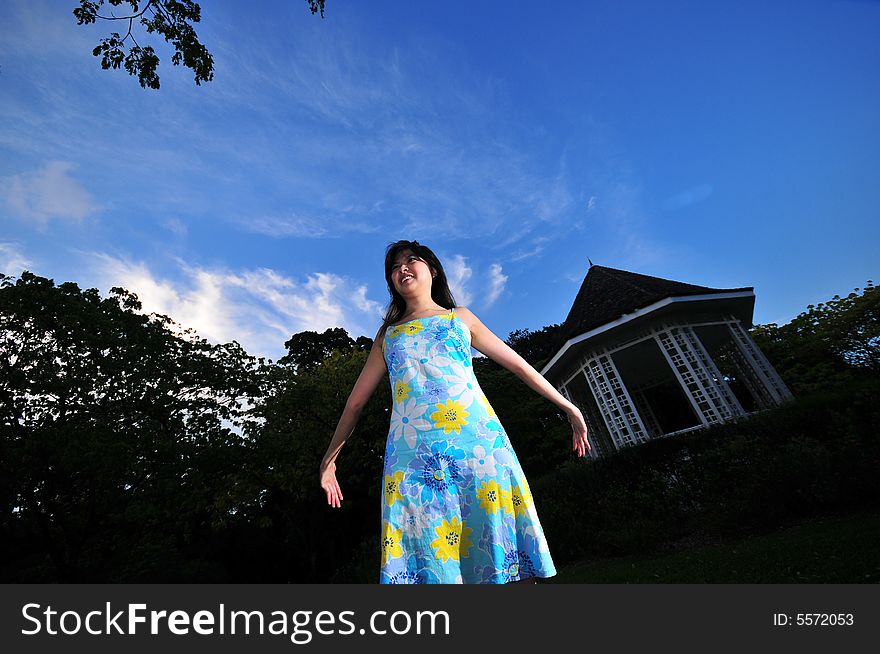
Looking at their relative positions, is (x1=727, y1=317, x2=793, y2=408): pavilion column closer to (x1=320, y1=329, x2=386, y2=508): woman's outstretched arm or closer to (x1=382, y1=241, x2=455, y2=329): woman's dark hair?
(x1=382, y1=241, x2=455, y2=329): woman's dark hair

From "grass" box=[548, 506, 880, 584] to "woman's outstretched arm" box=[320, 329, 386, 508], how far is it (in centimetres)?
426

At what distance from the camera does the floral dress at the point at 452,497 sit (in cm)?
168

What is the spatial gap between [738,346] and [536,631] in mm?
14100

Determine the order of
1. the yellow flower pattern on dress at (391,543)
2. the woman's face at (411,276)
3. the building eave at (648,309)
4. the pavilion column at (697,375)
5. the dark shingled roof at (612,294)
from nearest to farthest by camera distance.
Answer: the yellow flower pattern on dress at (391,543)
the woman's face at (411,276)
the pavilion column at (697,375)
the building eave at (648,309)
the dark shingled roof at (612,294)

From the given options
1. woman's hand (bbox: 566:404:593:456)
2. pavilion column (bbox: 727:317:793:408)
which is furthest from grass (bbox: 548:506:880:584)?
pavilion column (bbox: 727:317:793:408)

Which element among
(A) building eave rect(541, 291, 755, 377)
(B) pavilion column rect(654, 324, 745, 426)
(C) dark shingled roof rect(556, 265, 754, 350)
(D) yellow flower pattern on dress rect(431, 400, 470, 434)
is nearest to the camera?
(D) yellow flower pattern on dress rect(431, 400, 470, 434)

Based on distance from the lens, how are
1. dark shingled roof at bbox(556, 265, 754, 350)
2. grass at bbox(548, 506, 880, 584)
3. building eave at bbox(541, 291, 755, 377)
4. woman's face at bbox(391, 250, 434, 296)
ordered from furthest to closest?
dark shingled roof at bbox(556, 265, 754, 350) → building eave at bbox(541, 291, 755, 377) → grass at bbox(548, 506, 880, 584) → woman's face at bbox(391, 250, 434, 296)

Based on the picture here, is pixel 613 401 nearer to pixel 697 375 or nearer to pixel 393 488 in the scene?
pixel 697 375

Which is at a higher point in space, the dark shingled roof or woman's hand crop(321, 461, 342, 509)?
the dark shingled roof

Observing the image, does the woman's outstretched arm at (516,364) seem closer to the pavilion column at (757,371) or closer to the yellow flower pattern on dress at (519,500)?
the yellow flower pattern on dress at (519,500)

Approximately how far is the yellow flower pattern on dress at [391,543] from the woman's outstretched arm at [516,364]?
1.00 m

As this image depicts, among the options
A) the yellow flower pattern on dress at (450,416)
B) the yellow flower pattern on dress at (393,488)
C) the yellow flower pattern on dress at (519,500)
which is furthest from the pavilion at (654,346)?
the yellow flower pattern on dress at (393,488)

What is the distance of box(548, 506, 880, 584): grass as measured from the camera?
13.3 feet

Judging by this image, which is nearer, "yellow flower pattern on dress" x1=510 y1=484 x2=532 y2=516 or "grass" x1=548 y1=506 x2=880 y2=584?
"yellow flower pattern on dress" x1=510 y1=484 x2=532 y2=516
